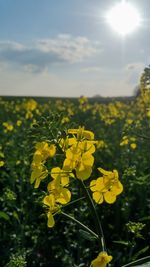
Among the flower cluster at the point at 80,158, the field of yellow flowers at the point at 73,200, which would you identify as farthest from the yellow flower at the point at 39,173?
the flower cluster at the point at 80,158

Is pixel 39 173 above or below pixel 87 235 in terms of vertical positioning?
above

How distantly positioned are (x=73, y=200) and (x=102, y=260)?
448 cm

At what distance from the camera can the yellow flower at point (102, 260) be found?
4.57 feet

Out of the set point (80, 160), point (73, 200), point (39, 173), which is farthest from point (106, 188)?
point (73, 200)

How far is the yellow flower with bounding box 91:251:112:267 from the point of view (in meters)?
1.39

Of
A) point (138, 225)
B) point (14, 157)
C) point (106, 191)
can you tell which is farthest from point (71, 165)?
point (14, 157)

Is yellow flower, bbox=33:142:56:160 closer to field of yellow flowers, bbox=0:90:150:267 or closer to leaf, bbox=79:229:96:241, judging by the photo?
field of yellow flowers, bbox=0:90:150:267

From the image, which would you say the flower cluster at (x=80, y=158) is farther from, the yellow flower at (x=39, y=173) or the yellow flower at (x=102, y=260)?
the yellow flower at (x=102, y=260)

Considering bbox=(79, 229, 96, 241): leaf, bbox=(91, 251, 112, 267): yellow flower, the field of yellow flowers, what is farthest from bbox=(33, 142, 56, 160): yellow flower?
bbox=(91, 251, 112, 267): yellow flower

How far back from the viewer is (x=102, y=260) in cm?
140

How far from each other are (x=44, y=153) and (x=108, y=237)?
4290 mm

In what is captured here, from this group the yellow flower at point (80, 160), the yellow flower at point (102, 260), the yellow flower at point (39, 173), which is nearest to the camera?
the yellow flower at point (102, 260)

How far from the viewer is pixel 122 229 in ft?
19.5

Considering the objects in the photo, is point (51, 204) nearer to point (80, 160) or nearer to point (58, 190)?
point (58, 190)
